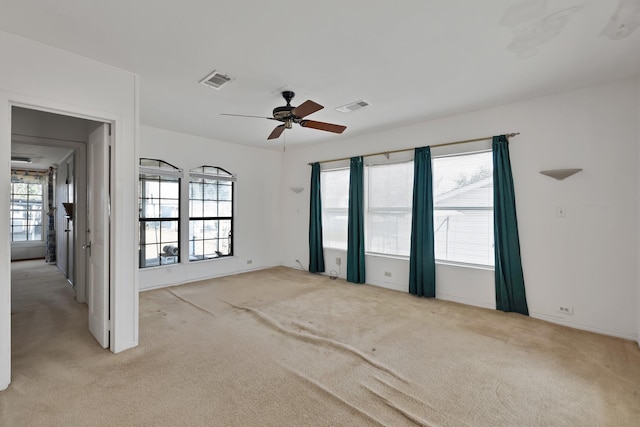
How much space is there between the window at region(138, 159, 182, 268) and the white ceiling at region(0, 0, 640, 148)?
1600 mm

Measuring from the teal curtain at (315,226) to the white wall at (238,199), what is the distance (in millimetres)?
1121

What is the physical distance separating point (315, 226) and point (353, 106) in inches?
111

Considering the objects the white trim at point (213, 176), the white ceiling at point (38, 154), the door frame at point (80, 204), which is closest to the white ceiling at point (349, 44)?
the door frame at point (80, 204)

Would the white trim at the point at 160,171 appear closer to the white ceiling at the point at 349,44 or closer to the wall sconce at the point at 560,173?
the white ceiling at the point at 349,44

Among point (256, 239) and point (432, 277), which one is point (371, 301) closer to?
point (432, 277)

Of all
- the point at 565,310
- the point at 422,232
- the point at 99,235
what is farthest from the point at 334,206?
the point at 99,235

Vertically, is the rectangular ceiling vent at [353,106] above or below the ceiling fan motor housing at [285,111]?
above

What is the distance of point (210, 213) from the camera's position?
5.80 meters

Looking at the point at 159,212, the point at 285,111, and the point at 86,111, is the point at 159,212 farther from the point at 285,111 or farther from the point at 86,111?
the point at 285,111

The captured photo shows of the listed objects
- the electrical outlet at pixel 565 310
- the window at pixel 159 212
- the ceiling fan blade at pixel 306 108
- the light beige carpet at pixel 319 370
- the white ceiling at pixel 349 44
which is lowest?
the light beige carpet at pixel 319 370

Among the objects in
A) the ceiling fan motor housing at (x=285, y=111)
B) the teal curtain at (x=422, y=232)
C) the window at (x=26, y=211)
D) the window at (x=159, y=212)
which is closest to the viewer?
the ceiling fan motor housing at (x=285, y=111)

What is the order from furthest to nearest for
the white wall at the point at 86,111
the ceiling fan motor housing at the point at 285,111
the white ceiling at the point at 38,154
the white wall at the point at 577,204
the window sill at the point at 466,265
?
1. the white ceiling at the point at 38,154
2. the window sill at the point at 466,265
3. the ceiling fan motor housing at the point at 285,111
4. the white wall at the point at 577,204
5. the white wall at the point at 86,111

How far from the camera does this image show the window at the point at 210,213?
5547 mm

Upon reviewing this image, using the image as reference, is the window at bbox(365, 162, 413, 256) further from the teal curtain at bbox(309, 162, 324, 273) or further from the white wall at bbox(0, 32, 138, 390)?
the white wall at bbox(0, 32, 138, 390)
